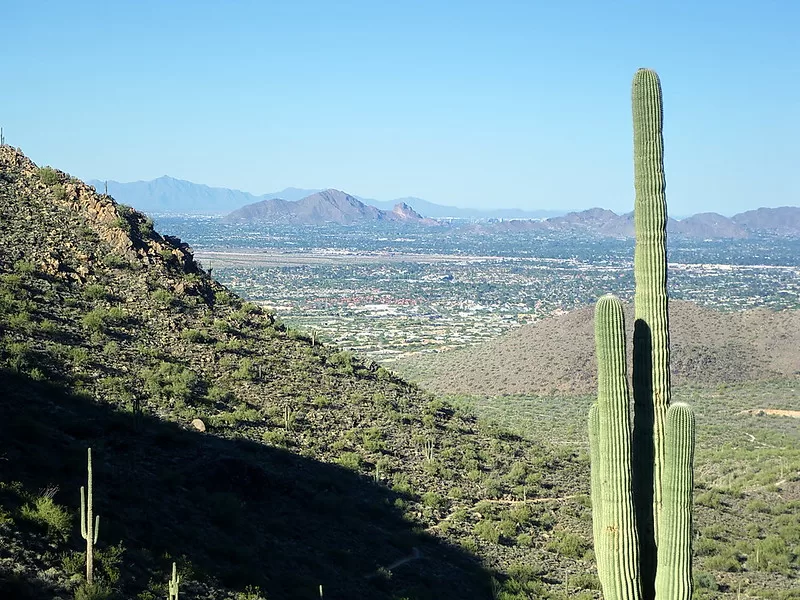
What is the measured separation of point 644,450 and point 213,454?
10966mm

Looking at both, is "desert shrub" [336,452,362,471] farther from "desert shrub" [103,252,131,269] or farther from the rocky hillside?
"desert shrub" [103,252,131,269]

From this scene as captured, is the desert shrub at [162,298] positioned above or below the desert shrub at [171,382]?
above

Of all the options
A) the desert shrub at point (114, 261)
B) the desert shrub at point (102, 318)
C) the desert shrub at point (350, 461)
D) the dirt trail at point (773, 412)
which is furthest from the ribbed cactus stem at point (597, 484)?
the dirt trail at point (773, 412)

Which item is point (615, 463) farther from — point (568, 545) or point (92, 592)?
point (568, 545)

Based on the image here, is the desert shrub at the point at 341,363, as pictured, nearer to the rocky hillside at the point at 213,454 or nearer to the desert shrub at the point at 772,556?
the rocky hillside at the point at 213,454

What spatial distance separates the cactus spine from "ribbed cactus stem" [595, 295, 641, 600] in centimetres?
1

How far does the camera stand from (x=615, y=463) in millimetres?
12062

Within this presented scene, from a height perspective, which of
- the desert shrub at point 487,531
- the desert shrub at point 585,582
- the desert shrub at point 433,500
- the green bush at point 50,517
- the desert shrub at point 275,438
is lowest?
the desert shrub at point 585,582

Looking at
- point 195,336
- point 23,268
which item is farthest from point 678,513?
point 23,268

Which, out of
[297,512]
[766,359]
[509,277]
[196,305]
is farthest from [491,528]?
[509,277]

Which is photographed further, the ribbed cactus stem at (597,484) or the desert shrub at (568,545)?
the desert shrub at (568,545)

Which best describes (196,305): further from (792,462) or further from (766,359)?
(766,359)

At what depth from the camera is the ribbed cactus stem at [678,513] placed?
458 inches

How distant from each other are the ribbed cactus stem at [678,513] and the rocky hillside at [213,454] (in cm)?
613
